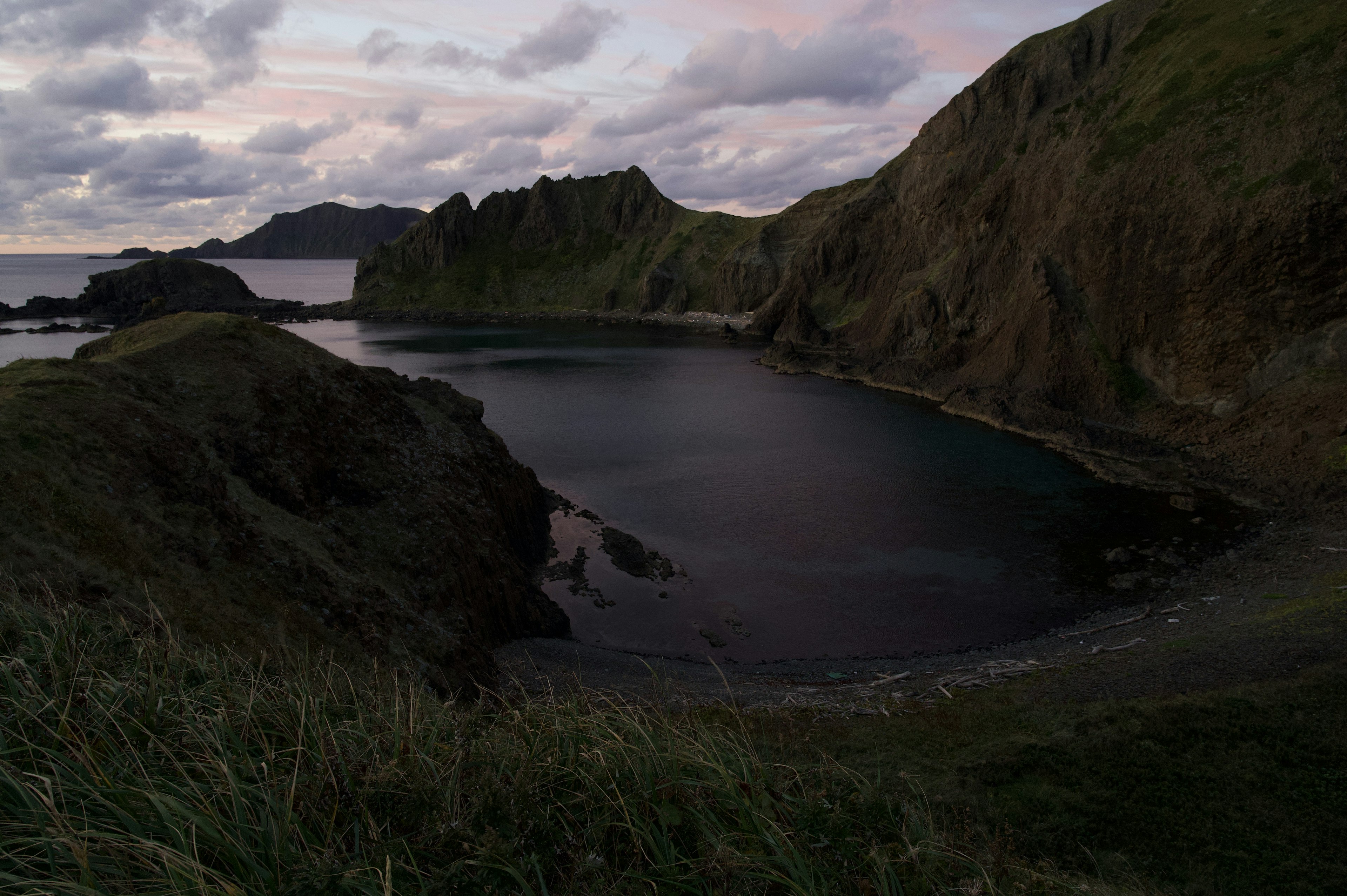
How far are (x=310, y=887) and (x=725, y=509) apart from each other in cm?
3194

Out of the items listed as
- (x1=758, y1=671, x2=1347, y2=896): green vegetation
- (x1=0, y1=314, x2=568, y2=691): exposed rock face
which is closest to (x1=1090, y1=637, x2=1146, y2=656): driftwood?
(x1=758, y1=671, x2=1347, y2=896): green vegetation

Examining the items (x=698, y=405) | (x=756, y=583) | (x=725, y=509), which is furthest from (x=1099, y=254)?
(x=756, y=583)

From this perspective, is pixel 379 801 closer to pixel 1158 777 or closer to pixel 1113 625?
pixel 1158 777

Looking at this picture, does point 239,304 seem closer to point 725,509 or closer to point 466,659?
point 725,509

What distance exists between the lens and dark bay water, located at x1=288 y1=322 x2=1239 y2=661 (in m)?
25.5

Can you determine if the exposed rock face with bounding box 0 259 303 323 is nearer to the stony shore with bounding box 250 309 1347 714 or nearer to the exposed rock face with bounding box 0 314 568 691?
the exposed rock face with bounding box 0 314 568 691

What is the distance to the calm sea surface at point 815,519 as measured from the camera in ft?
83.7

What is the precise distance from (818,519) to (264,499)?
23355mm

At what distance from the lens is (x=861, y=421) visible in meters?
52.5

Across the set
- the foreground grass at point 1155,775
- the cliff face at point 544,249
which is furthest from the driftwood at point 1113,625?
the cliff face at point 544,249

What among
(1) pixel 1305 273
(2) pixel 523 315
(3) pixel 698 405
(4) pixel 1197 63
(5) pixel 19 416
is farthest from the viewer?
(2) pixel 523 315

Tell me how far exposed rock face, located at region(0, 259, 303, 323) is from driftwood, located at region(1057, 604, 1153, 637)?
127m

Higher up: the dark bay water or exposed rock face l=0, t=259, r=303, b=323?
exposed rock face l=0, t=259, r=303, b=323

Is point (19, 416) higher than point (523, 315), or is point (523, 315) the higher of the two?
point (523, 315)
